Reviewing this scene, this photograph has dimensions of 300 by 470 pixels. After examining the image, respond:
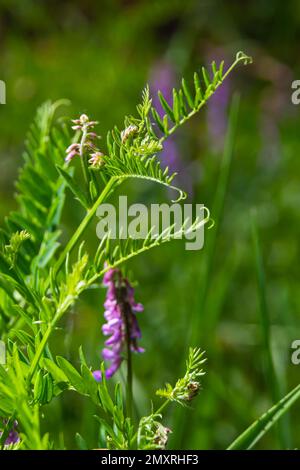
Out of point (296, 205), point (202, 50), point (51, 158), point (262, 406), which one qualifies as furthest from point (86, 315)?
point (202, 50)

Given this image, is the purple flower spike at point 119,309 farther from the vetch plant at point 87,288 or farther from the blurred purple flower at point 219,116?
the blurred purple flower at point 219,116

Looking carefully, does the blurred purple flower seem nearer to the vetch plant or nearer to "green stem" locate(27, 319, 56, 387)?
the vetch plant

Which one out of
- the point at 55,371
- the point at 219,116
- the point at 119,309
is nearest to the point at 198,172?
the point at 219,116

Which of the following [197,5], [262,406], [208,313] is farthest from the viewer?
[197,5]

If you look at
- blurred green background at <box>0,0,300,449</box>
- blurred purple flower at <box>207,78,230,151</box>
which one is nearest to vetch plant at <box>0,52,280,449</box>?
blurred green background at <box>0,0,300,449</box>

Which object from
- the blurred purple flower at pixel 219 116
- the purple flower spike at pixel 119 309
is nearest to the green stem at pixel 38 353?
the purple flower spike at pixel 119 309

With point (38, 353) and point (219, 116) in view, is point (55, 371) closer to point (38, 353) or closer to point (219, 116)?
point (38, 353)

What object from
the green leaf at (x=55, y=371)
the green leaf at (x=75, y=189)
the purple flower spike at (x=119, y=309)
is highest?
the green leaf at (x=75, y=189)

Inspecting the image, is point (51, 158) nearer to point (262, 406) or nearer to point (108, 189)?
point (108, 189)
